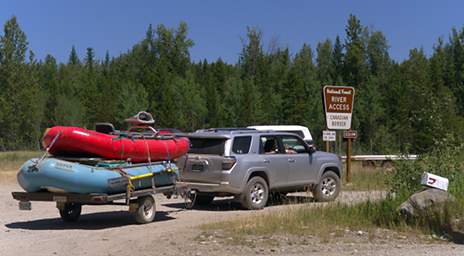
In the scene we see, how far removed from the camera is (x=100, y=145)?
12.7 m

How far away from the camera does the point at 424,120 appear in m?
16.7

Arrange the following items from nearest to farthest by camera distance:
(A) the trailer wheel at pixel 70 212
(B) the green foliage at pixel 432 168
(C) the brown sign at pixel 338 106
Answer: (A) the trailer wheel at pixel 70 212
(B) the green foliage at pixel 432 168
(C) the brown sign at pixel 338 106

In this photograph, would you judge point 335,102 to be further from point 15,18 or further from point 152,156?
point 15,18

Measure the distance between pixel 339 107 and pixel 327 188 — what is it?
5712mm

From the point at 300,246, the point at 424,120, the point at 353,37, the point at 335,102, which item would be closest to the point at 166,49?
the point at 353,37

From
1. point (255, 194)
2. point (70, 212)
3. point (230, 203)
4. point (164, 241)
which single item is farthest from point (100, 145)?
point (230, 203)

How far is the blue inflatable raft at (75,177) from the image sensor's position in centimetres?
1220

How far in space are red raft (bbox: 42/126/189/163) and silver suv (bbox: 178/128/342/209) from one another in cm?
183

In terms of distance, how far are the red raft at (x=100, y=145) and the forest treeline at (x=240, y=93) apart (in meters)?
41.6

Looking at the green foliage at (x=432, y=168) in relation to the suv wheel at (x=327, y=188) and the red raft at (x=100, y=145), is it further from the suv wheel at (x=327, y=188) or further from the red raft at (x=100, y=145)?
the red raft at (x=100, y=145)

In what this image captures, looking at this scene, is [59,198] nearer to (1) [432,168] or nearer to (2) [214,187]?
(2) [214,187]

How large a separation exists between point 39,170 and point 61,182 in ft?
1.51

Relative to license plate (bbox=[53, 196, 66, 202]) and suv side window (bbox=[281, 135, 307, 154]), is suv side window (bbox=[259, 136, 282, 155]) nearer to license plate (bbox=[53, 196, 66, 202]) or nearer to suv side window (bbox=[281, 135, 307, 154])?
suv side window (bbox=[281, 135, 307, 154])

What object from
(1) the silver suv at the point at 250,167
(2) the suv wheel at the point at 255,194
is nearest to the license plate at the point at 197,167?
(1) the silver suv at the point at 250,167
